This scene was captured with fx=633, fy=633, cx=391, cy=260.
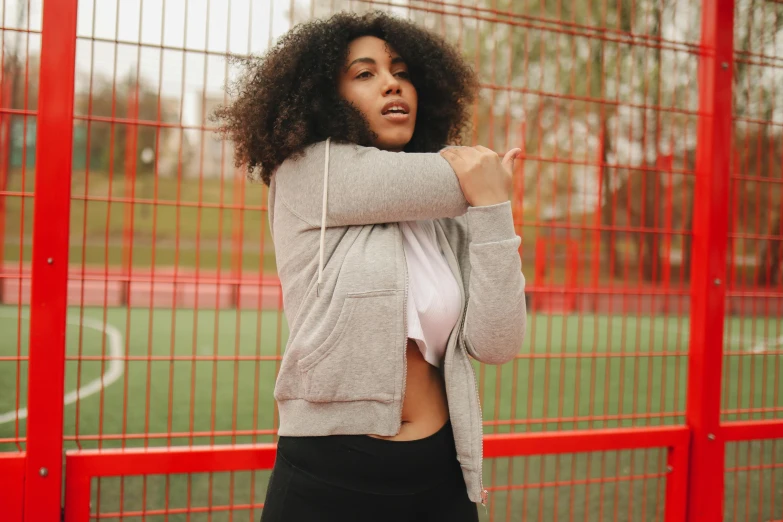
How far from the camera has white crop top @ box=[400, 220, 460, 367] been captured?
49.8 inches

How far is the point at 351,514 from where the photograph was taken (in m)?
1.24

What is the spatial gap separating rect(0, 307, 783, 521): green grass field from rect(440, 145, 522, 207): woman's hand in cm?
85

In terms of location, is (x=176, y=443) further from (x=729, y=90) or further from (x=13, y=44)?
(x=729, y=90)

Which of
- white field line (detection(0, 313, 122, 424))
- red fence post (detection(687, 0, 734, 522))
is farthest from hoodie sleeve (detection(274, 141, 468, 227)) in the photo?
white field line (detection(0, 313, 122, 424))

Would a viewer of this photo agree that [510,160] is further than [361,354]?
Yes

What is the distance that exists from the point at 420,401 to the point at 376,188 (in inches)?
18.1

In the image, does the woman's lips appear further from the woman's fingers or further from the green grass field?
the green grass field

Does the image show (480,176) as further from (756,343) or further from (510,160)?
(756,343)

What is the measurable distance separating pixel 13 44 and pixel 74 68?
45cm

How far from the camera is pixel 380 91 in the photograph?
4.54 ft

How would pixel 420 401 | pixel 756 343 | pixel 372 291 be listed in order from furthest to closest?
pixel 756 343 → pixel 420 401 → pixel 372 291

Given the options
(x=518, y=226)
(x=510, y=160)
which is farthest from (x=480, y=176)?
(x=518, y=226)

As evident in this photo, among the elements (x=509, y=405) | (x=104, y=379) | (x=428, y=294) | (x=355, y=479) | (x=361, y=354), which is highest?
(x=428, y=294)

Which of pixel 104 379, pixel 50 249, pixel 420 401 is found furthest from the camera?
pixel 104 379
